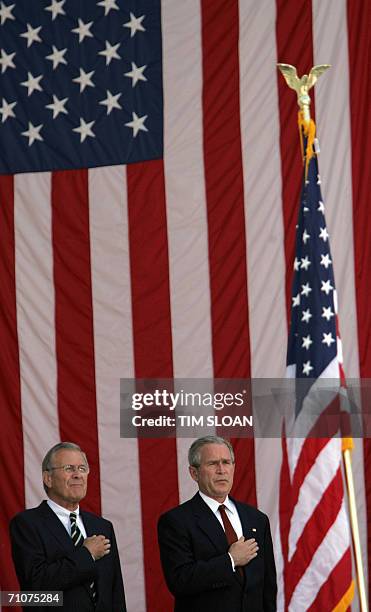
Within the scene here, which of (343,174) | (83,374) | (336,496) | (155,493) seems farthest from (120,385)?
(336,496)

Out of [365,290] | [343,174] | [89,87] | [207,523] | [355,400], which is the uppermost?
[89,87]

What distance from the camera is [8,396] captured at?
7.46m

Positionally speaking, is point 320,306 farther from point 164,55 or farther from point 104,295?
point 164,55

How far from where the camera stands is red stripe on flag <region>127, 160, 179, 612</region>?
7324mm

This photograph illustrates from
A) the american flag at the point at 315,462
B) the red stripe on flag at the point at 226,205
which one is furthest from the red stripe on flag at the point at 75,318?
the american flag at the point at 315,462

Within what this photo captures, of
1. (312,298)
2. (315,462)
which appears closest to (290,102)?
→ (312,298)

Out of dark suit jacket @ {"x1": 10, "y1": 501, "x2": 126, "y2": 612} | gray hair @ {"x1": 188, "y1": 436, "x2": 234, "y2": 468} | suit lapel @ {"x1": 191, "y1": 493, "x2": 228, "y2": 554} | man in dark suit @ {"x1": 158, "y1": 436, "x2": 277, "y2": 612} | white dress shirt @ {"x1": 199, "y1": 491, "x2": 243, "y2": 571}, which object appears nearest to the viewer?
dark suit jacket @ {"x1": 10, "y1": 501, "x2": 126, "y2": 612}

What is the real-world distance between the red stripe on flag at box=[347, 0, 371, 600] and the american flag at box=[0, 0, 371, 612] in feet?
0.03

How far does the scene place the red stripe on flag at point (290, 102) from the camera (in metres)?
7.44

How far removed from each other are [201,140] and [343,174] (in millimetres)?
974

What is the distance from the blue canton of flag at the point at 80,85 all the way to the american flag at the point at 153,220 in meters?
0.01

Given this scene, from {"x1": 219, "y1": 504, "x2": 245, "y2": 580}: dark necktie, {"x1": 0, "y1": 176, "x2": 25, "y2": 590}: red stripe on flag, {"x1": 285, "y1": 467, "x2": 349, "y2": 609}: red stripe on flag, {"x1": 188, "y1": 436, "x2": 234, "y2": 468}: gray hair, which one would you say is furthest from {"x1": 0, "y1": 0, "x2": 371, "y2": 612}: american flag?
{"x1": 285, "y1": 467, "x2": 349, "y2": 609}: red stripe on flag

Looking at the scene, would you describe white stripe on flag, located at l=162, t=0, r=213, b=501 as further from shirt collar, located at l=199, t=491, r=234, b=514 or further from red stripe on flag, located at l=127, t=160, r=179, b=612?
shirt collar, located at l=199, t=491, r=234, b=514

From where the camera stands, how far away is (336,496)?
5191 millimetres
